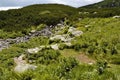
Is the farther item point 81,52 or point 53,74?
point 81,52

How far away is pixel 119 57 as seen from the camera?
21.7m

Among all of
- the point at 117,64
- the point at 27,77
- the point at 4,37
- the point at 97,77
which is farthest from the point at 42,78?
the point at 4,37

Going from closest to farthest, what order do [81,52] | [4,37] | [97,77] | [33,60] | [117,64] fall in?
[97,77] → [117,64] → [33,60] → [81,52] → [4,37]

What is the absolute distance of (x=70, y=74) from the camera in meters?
16.1

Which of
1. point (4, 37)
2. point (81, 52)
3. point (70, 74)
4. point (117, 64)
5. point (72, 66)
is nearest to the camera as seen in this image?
point (70, 74)

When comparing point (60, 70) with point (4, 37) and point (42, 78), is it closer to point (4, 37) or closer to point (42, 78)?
point (42, 78)

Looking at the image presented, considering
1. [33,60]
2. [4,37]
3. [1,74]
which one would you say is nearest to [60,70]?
[1,74]

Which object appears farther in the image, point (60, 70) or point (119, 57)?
point (119, 57)

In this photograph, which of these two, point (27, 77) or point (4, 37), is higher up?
point (27, 77)

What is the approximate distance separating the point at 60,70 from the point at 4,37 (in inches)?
1361

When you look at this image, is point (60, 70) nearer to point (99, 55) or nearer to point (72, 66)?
point (72, 66)

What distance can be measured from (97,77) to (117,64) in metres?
5.86

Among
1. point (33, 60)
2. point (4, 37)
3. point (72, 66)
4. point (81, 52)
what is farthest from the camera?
point (4, 37)

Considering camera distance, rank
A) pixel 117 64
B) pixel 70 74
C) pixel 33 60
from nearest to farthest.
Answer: pixel 70 74
pixel 117 64
pixel 33 60
